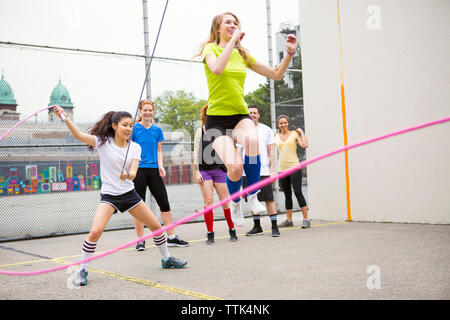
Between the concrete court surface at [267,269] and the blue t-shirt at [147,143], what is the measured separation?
99cm

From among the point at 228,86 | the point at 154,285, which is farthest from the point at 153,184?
the point at 154,285

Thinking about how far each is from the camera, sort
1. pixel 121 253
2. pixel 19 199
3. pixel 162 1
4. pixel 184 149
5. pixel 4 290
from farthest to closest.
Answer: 1. pixel 184 149
2. pixel 162 1
3. pixel 19 199
4. pixel 121 253
5. pixel 4 290

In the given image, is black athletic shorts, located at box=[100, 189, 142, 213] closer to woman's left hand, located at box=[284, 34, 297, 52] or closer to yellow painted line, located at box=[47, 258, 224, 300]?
yellow painted line, located at box=[47, 258, 224, 300]

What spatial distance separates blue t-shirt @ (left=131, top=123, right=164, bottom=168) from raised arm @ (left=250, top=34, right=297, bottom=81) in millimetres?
1741

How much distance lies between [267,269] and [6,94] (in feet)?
15.0

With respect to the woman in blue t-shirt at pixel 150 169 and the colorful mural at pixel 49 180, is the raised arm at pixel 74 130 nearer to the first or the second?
the woman in blue t-shirt at pixel 150 169

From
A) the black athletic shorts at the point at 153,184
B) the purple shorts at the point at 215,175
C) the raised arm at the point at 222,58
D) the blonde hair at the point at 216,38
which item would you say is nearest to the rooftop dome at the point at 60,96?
the black athletic shorts at the point at 153,184

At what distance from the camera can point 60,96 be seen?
6793 mm

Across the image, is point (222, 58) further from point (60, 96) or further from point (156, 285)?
point (60, 96)

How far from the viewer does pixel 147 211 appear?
12.7 feet

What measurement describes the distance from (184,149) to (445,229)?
4795 mm

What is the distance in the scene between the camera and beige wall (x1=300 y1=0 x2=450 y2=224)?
241 inches
